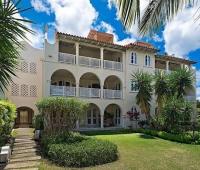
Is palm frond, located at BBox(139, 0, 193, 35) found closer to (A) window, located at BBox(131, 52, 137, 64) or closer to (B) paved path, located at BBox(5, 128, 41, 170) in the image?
(B) paved path, located at BBox(5, 128, 41, 170)

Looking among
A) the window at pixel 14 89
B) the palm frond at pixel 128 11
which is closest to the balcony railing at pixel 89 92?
the window at pixel 14 89

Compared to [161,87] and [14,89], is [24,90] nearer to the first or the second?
[14,89]

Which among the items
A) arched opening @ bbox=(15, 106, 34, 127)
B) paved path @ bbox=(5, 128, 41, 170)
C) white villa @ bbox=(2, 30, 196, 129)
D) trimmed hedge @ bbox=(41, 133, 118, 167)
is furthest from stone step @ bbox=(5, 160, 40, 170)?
arched opening @ bbox=(15, 106, 34, 127)

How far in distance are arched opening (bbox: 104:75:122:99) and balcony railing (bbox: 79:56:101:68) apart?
3068 millimetres

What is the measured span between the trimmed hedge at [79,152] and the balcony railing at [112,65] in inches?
602

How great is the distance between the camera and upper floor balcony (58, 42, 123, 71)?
2712 cm

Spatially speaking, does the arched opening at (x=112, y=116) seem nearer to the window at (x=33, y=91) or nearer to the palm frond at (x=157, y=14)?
the window at (x=33, y=91)

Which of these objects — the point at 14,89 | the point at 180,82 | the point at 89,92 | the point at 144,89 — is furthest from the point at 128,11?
the point at 180,82

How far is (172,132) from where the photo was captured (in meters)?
24.4

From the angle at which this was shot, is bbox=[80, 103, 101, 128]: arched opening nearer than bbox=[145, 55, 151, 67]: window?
Yes

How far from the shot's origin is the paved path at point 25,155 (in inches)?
495

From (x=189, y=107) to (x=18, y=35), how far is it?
2126 centimetres

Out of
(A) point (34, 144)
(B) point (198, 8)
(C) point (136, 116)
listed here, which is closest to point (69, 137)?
(A) point (34, 144)

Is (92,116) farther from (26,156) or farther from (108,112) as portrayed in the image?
(26,156)
